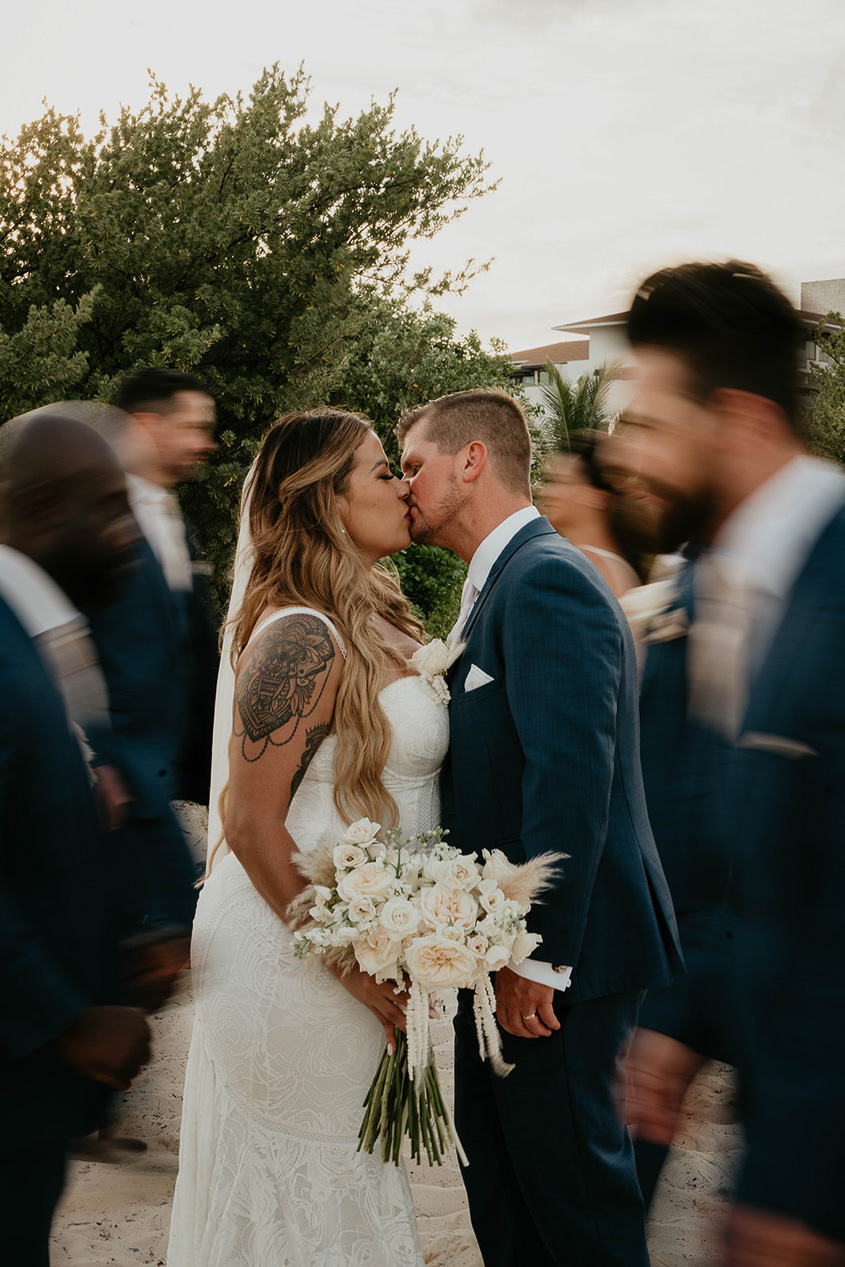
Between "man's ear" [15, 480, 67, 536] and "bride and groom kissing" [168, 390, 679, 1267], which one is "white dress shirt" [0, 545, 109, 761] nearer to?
"man's ear" [15, 480, 67, 536]

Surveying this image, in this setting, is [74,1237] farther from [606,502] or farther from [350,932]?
[606,502]

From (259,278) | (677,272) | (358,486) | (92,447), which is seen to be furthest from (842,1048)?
(259,278)

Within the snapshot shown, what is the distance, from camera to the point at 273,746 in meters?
2.61

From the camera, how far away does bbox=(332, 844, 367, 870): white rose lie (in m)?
2.46

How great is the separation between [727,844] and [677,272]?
1227 millimetres

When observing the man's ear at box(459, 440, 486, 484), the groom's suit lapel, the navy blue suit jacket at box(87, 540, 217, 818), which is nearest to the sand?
the navy blue suit jacket at box(87, 540, 217, 818)

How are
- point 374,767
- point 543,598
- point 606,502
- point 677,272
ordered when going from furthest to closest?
point 606,502 < point 374,767 < point 543,598 < point 677,272

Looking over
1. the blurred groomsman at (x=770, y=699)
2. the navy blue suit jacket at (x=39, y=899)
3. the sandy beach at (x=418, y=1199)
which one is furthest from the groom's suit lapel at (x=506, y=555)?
the sandy beach at (x=418, y=1199)

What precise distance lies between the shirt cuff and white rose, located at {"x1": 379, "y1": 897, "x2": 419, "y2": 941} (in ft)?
1.12

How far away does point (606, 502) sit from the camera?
4.47 metres

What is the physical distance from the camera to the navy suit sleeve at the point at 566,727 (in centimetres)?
247

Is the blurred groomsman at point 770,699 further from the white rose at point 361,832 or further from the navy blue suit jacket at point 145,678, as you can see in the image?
the navy blue suit jacket at point 145,678

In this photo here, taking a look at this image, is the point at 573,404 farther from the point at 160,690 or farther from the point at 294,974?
the point at 294,974

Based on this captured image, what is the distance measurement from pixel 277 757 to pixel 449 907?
595mm
